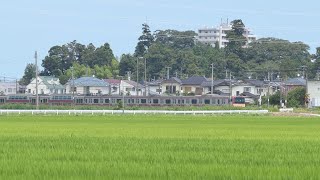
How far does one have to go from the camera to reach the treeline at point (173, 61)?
138m

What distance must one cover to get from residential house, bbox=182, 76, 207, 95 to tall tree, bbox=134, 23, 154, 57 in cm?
2206

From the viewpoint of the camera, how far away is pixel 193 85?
123 m

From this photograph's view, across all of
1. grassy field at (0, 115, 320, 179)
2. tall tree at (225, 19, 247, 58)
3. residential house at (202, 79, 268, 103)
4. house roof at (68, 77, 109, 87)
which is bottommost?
grassy field at (0, 115, 320, 179)

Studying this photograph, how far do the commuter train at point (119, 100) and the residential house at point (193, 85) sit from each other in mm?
20027

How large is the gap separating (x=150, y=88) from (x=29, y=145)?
109884 millimetres

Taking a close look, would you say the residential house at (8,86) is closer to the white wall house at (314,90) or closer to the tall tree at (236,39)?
the tall tree at (236,39)

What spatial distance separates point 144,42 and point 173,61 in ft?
39.0

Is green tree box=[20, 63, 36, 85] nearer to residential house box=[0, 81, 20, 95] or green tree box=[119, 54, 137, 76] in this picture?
residential house box=[0, 81, 20, 95]

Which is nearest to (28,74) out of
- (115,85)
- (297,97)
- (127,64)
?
(127,64)

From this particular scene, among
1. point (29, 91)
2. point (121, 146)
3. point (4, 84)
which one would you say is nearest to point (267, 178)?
point (121, 146)

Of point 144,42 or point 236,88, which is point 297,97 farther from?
point 144,42

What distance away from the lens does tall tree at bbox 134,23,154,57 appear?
14638cm

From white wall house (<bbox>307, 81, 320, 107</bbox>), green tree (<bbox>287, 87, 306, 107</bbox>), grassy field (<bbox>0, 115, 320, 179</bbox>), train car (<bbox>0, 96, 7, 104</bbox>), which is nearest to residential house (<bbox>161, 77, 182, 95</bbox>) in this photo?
green tree (<bbox>287, 87, 306, 107</bbox>)

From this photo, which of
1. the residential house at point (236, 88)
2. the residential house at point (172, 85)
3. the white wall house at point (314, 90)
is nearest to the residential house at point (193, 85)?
the residential house at point (172, 85)
